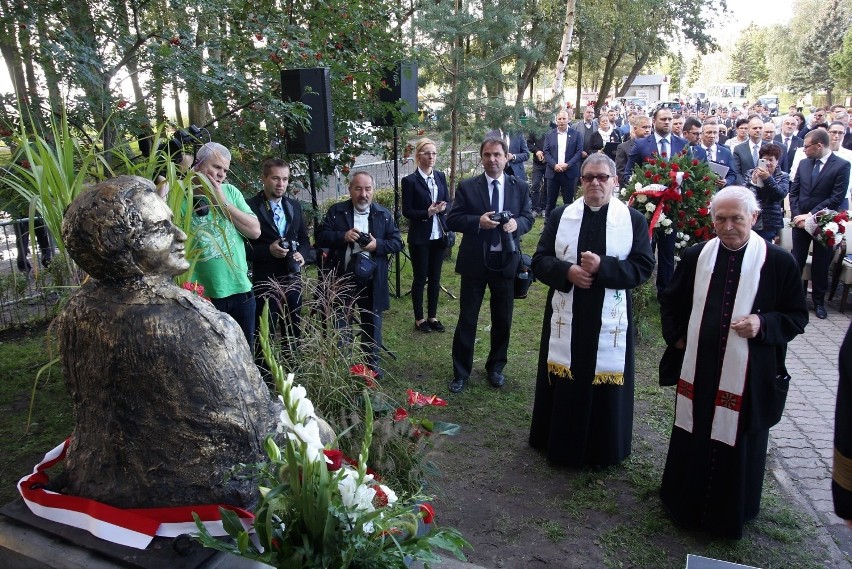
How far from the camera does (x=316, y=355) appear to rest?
3.56 metres

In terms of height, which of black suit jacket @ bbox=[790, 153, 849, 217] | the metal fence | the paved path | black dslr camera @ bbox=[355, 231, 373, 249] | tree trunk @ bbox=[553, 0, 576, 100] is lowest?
the paved path

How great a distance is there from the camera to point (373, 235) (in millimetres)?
5828

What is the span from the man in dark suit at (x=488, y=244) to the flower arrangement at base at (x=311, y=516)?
11.8ft

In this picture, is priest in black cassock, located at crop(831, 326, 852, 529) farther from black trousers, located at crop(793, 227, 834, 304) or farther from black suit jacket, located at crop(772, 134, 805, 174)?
black suit jacket, located at crop(772, 134, 805, 174)

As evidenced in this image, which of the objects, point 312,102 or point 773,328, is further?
point 312,102

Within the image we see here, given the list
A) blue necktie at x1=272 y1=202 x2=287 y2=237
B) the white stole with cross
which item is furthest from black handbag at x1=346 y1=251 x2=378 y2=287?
the white stole with cross

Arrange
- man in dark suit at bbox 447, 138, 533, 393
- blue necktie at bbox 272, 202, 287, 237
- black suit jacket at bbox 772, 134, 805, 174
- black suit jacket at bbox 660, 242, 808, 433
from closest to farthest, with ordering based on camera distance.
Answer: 1. black suit jacket at bbox 660, 242, 808, 433
2. blue necktie at bbox 272, 202, 287, 237
3. man in dark suit at bbox 447, 138, 533, 393
4. black suit jacket at bbox 772, 134, 805, 174

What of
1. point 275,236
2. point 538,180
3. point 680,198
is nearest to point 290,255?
point 275,236

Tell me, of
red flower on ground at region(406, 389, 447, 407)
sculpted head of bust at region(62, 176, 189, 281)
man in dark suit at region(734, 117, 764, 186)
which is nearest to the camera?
sculpted head of bust at region(62, 176, 189, 281)

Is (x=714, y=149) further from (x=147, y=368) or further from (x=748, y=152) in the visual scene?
(x=147, y=368)

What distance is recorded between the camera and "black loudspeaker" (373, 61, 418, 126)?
24.4 ft

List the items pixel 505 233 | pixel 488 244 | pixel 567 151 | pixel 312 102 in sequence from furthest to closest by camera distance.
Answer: pixel 567 151
pixel 312 102
pixel 488 244
pixel 505 233

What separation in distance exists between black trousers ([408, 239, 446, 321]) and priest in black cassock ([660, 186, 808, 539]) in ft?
11.4

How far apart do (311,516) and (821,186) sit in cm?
805
